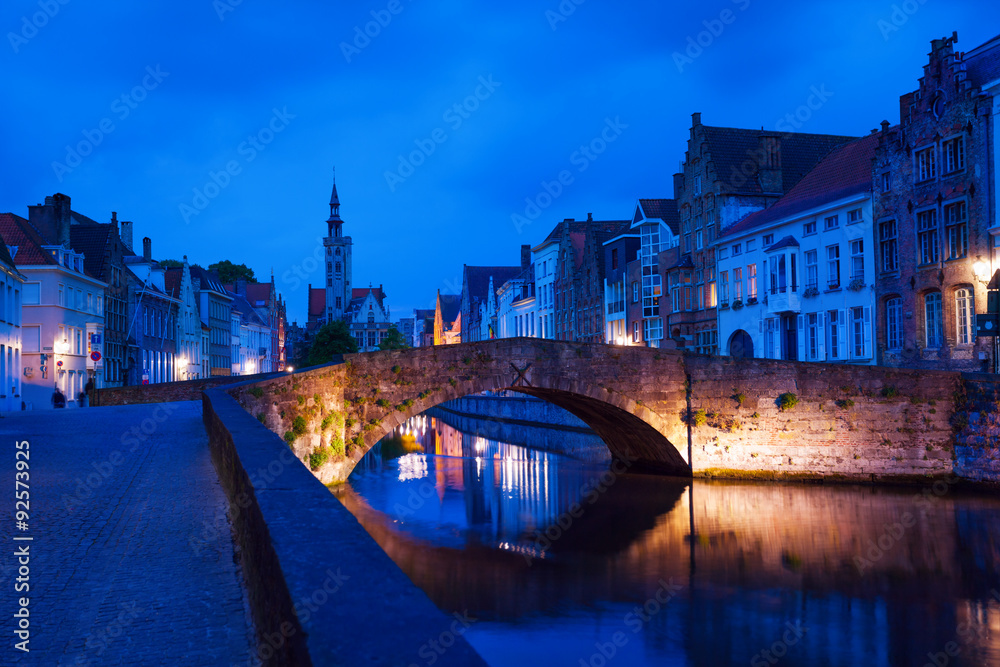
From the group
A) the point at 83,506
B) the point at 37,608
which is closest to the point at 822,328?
the point at 83,506

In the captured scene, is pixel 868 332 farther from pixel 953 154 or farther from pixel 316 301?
pixel 316 301

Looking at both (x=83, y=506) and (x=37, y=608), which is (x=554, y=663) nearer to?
(x=83, y=506)

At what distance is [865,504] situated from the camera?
19.5m

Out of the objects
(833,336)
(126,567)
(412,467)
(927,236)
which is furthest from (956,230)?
(126,567)

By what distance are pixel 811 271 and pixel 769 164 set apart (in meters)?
7.47

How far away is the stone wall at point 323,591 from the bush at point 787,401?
18.6 m

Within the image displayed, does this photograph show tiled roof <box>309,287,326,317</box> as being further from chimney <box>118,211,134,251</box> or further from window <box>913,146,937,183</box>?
window <box>913,146,937,183</box>

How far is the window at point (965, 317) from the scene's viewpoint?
23188mm

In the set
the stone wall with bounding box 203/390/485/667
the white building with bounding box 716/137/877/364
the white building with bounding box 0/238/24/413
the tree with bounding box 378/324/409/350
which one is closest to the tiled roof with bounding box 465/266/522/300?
the tree with bounding box 378/324/409/350

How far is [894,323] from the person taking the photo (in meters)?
26.3

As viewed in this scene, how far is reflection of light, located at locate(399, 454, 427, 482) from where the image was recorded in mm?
25781

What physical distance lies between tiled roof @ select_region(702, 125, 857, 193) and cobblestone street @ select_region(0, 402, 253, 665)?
28901mm

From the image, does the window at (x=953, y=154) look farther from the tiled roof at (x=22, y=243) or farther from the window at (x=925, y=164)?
the tiled roof at (x=22, y=243)

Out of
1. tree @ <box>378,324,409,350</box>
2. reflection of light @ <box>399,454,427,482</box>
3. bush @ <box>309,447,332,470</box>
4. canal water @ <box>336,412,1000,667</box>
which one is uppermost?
tree @ <box>378,324,409,350</box>
